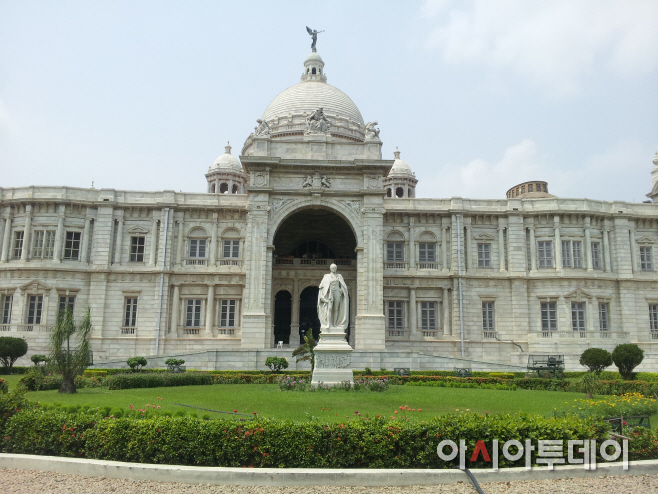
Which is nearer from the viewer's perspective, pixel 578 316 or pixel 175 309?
pixel 578 316

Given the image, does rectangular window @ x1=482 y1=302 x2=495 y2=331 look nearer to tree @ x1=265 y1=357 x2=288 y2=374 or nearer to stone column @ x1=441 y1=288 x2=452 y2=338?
stone column @ x1=441 y1=288 x2=452 y2=338

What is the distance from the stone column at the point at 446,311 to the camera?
38.4 meters

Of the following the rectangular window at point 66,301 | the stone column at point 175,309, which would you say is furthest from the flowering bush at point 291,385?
the rectangular window at point 66,301

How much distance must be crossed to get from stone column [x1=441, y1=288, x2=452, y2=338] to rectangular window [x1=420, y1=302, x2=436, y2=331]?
0.73m

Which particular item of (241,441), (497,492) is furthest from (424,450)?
(241,441)

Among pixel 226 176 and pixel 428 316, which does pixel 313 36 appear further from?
pixel 428 316

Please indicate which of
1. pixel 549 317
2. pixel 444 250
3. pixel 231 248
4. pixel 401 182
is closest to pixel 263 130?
pixel 231 248

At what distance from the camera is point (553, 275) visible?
37.8 metres

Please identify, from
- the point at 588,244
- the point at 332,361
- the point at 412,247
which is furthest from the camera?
the point at 412,247

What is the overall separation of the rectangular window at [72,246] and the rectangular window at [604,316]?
1433 inches

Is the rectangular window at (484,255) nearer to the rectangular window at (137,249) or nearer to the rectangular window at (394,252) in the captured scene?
the rectangular window at (394,252)

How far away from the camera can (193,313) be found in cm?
3800

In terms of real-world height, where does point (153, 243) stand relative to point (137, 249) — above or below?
above

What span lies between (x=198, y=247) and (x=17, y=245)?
12284mm
